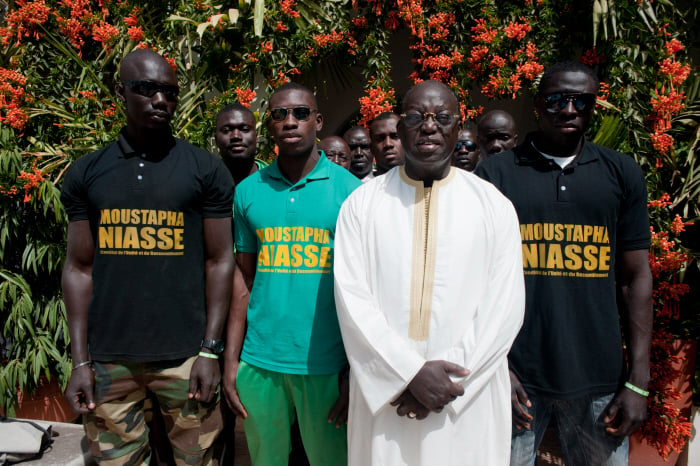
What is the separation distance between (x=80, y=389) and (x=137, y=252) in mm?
663

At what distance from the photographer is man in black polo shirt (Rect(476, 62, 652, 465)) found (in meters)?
2.04

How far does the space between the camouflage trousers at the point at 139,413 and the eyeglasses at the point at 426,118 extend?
1477mm

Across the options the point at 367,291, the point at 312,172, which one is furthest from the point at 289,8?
the point at 367,291

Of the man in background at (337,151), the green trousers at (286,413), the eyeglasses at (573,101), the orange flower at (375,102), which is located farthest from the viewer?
the orange flower at (375,102)

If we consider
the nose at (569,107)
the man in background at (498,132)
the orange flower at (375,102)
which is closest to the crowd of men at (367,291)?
the nose at (569,107)

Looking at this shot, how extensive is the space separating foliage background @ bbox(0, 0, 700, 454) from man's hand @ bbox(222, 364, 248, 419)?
7.49 feet

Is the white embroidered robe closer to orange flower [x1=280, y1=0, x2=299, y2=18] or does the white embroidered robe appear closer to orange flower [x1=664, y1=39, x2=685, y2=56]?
orange flower [x1=664, y1=39, x2=685, y2=56]

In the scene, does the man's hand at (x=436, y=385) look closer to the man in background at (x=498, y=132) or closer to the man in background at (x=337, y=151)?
the man in background at (x=498, y=132)

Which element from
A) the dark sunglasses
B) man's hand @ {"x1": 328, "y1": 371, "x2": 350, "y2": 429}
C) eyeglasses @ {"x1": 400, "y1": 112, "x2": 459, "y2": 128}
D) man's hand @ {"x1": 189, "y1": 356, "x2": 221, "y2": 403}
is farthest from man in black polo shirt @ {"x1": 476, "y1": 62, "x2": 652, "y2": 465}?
the dark sunglasses

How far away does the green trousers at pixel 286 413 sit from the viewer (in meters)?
2.19

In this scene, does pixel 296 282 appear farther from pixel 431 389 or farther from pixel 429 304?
pixel 431 389

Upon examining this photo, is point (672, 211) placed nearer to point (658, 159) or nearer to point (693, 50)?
point (658, 159)

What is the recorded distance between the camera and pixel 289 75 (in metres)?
4.67

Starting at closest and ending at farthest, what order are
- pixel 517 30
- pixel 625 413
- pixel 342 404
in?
pixel 625 413
pixel 342 404
pixel 517 30
